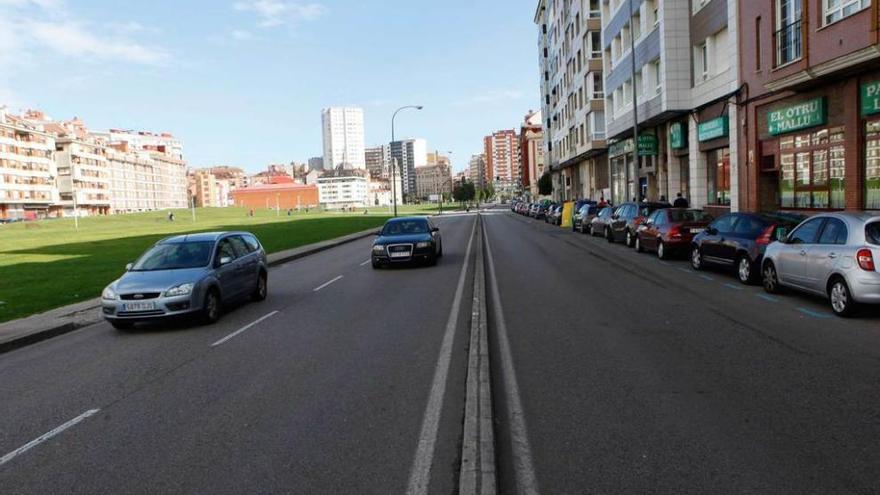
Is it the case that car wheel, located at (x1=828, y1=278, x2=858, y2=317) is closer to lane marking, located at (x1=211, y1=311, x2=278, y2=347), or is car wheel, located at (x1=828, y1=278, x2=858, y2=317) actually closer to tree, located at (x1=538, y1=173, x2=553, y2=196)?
lane marking, located at (x1=211, y1=311, x2=278, y2=347)

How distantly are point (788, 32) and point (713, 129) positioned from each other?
19.7 feet

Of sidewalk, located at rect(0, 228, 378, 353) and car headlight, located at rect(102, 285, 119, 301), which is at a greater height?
car headlight, located at rect(102, 285, 119, 301)

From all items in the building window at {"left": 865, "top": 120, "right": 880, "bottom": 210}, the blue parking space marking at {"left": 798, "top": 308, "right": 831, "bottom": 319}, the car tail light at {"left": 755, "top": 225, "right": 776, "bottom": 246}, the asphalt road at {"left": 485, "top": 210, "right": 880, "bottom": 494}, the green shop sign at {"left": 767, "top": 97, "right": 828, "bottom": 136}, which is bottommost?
the blue parking space marking at {"left": 798, "top": 308, "right": 831, "bottom": 319}

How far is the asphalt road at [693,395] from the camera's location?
4160mm

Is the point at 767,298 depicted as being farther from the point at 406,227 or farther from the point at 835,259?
the point at 406,227

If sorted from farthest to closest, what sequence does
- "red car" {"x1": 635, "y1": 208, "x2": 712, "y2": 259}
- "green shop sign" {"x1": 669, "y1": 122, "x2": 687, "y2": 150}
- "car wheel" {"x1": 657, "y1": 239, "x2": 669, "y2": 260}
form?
"green shop sign" {"x1": 669, "y1": 122, "x2": 687, "y2": 150} → "car wheel" {"x1": 657, "y1": 239, "x2": 669, "y2": 260} → "red car" {"x1": 635, "y1": 208, "x2": 712, "y2": 259}

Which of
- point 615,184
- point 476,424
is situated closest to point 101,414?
point 476,424

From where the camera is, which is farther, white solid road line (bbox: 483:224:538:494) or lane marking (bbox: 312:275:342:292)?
lane marking (bbox: 312:275:342:292)

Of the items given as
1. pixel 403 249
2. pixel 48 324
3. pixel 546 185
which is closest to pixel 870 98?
pixel 403 249

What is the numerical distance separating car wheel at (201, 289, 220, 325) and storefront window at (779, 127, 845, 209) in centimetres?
1595

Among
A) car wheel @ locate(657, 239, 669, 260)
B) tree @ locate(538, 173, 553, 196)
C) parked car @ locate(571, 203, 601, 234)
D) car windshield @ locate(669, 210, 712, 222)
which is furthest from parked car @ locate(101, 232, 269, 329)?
tree @ locate(538, 173, 553, 196)

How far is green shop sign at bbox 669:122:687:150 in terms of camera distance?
97.5ft

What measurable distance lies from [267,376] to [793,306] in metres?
8.02

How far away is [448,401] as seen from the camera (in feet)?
19.0
